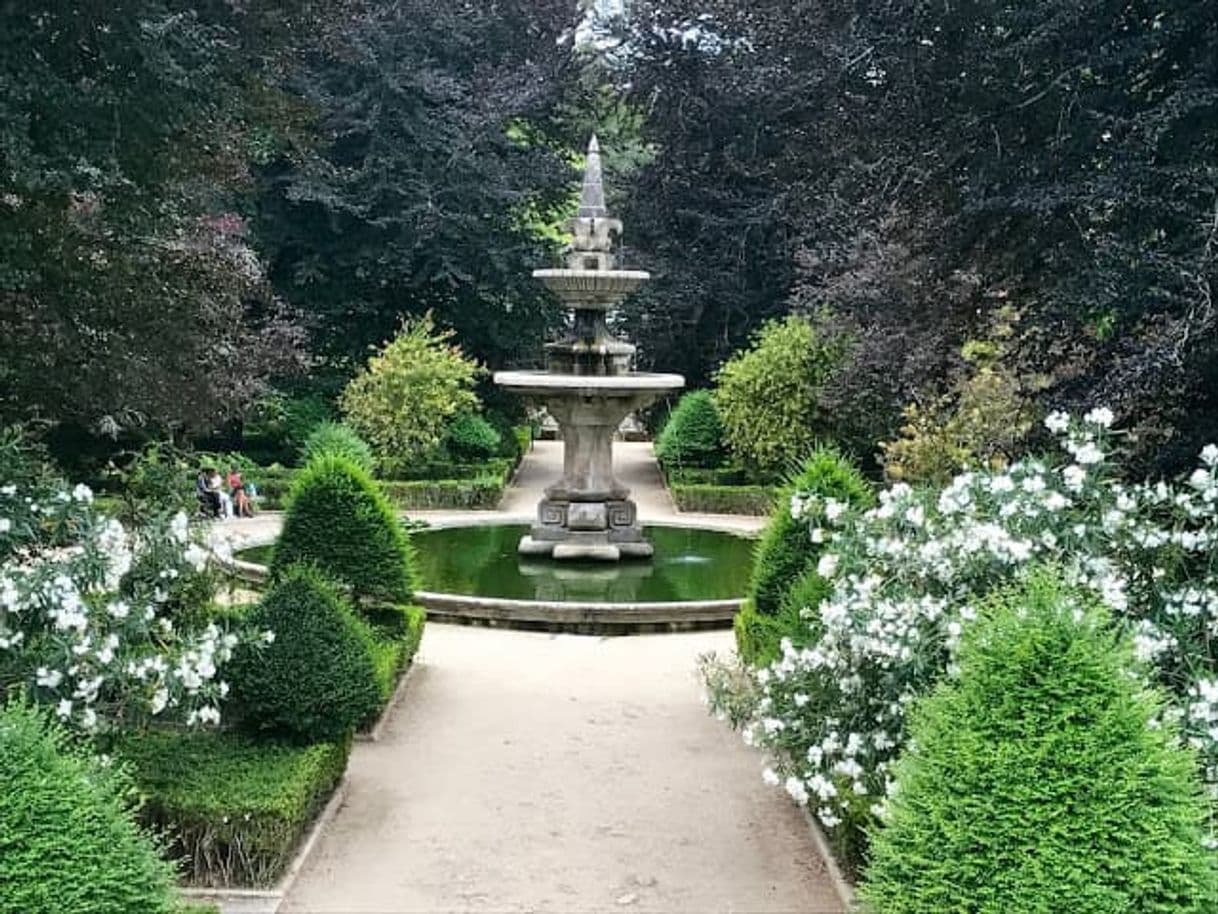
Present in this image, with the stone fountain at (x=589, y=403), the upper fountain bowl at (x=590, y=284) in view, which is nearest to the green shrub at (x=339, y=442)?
the stone fountain at (x=589, y=403)

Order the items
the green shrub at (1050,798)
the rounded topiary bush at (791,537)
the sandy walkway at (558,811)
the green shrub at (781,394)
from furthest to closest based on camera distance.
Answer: the green shrub at (781,394) → the rounded topiary bush at (791,537) → the sandy walkway at (558,811) → the green shrub at (1050,798)

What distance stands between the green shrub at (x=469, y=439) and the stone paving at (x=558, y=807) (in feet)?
43.4

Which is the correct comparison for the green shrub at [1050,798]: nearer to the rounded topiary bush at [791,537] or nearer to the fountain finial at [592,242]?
the rounded topiary bush at [791,537]

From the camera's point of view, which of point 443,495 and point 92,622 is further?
point 443,495

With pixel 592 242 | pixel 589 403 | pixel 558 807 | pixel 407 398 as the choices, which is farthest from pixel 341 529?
pixel 407 398

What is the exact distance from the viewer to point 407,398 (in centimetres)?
2228

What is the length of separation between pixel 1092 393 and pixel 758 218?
18964mm

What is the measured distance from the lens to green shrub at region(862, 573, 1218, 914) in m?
4.04

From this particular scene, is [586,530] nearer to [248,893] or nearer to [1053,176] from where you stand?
[1053,176]

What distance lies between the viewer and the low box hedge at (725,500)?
70.3 feet

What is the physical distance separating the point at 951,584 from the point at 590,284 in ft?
31.8

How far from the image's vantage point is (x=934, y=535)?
6.16 meters

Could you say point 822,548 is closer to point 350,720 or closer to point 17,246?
point 350,720

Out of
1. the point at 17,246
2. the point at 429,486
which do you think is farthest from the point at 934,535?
the point at 429,486
